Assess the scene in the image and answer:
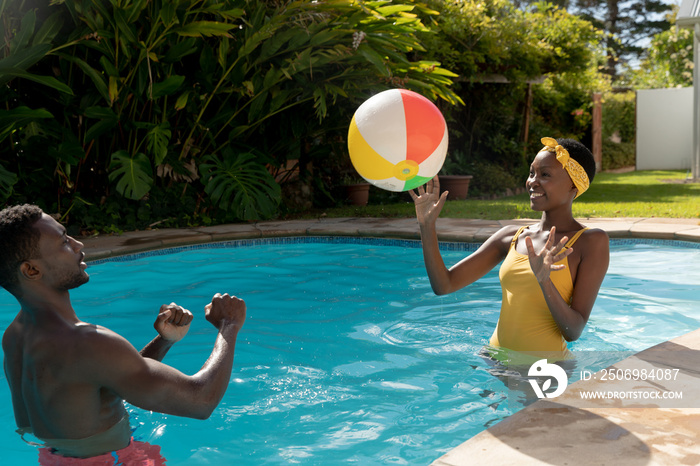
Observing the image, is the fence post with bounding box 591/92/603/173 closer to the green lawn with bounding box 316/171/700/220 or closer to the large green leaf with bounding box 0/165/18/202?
the green lawn with bounding box 316/171/700/220

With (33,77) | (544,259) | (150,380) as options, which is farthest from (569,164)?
(33,77)

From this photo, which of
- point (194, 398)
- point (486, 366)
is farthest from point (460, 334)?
point (194, 398)

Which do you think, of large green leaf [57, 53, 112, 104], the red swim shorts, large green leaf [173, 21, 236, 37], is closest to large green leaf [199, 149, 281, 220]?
large green leaf [57, 53, 112, 104]

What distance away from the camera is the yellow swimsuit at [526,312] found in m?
3.25

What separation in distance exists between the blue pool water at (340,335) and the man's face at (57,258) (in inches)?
43.1

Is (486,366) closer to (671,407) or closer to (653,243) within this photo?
(671,407)

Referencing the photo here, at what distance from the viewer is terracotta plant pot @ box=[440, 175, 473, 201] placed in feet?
44.4

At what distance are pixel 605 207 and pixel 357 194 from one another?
439 centimetres

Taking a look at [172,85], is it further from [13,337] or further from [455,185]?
[13,337]

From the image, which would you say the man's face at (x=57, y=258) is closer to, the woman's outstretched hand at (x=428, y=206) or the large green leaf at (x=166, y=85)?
the woman's outstretched hand at (x=428, y=206)

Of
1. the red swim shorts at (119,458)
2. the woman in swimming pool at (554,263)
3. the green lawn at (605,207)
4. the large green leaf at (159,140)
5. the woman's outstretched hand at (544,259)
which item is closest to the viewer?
the red swim shorts at (119,458)

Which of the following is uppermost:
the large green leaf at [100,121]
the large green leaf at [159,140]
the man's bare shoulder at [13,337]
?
the large green leaf at [100,121]

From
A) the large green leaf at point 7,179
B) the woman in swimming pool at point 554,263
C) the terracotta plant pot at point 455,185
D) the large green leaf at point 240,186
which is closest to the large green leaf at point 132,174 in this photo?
the large green leaf at point 240,186

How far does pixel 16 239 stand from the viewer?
202 cm
